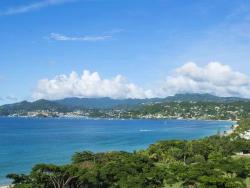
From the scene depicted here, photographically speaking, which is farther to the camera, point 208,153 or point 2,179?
point 208,153

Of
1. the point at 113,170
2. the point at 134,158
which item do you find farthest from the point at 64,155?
the point at 113,170

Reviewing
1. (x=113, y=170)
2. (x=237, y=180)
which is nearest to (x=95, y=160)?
(x=113, y=170)

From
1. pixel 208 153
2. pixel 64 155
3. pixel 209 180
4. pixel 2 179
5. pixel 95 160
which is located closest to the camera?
pixel 209 180

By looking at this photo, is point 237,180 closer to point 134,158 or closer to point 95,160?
point 134,158

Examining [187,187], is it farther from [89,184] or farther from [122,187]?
[89,184]

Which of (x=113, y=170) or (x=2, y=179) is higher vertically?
(x=113, y=170)

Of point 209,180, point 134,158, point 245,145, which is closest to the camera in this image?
point 209,180

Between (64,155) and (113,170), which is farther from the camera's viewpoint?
(64,155)

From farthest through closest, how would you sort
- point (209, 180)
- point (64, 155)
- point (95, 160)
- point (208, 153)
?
point (64, 155)
point (208, 153)
point (95, 160)
point (209, 180)

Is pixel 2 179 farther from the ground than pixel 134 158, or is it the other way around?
pixel 134 158
